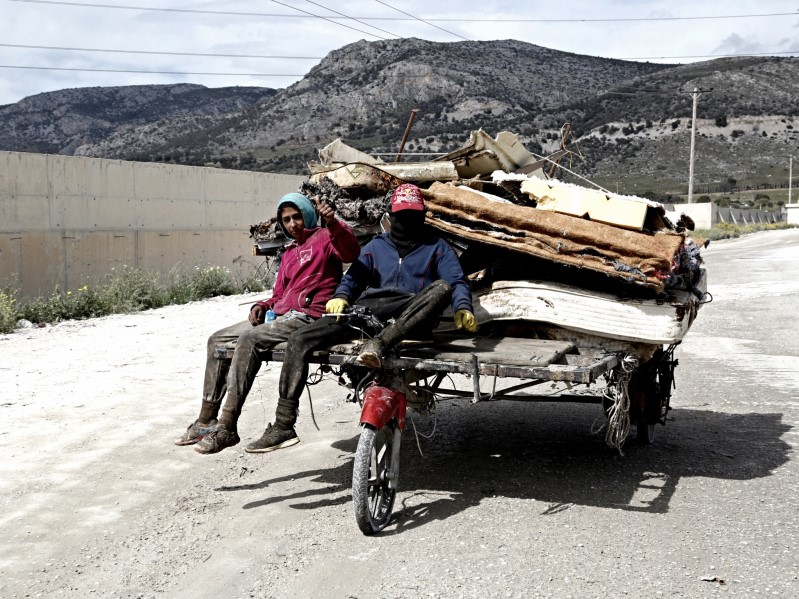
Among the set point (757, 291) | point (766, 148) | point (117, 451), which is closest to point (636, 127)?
point (766, 148)

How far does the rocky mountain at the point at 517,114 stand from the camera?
9606cm

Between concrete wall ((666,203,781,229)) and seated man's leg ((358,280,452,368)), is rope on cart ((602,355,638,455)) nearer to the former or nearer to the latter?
seated man's leg ((358,280,452,368))

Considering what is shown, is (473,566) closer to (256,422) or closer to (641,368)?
(641,368)

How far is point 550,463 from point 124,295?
11.7m

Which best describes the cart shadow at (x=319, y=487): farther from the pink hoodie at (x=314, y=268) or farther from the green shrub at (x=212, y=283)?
the green shrub at (x=212, y=283)

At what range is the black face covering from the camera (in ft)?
19.2

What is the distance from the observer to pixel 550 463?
6574 millimetres

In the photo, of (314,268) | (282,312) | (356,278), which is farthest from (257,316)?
(356,278)

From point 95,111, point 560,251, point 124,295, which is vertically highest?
point 95,111

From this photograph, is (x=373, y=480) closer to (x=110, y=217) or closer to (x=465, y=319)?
(x=465, y=319)

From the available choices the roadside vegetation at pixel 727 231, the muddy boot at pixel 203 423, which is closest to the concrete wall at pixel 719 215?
the roadside vegetation at pixel 727 231

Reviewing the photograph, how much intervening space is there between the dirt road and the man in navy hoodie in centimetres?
76

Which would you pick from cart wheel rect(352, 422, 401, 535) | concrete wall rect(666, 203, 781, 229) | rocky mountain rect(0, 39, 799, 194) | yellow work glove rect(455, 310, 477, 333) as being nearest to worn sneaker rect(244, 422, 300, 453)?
cart wheel rect(352, 422, 401, 535)

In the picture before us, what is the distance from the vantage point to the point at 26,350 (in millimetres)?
11648
